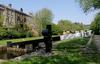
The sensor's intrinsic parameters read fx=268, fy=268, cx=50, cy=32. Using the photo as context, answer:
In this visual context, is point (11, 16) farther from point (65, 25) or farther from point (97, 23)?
point (65, 25)

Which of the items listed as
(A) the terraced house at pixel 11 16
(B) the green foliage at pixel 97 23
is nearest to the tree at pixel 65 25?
(A) the terraced house at pixel 11 16

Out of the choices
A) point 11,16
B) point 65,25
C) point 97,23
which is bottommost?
point 65,25

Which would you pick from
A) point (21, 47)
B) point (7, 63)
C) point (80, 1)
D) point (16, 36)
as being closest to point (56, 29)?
point (16, 36)

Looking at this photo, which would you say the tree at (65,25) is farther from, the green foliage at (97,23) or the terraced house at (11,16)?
the green foliage at (97,23)

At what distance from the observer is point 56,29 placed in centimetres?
10838

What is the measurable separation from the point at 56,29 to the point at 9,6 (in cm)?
2163

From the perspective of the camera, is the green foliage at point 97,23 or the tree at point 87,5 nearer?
the tree at point 87,5

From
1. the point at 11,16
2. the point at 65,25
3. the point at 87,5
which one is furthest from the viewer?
the point at 65,25

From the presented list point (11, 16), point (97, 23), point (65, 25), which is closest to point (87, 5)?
point (97, 23)

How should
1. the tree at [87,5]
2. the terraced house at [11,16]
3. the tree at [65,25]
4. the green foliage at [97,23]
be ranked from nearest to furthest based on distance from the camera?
the tree at [87,5], the green foliage at [97,23], the terraced house at [11,16], the tree at [65,25]

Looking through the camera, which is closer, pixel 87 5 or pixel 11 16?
pixel 87 5

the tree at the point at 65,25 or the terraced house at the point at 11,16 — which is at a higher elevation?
the terraced house at the point at 11,16

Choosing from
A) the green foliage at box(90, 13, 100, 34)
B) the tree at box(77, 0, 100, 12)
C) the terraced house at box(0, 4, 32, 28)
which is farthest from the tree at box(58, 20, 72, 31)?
the tree at box(77, 0, 100, 12)

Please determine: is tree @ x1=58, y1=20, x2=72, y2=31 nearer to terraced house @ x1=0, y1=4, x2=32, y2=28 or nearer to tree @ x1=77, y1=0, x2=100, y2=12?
terraced house @ x1=0, y1=4, x2=32, y2=28
